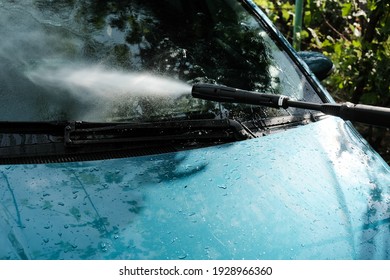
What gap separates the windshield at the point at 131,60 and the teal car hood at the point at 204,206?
0.30 m

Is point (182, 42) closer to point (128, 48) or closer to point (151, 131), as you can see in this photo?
point (128, 48)

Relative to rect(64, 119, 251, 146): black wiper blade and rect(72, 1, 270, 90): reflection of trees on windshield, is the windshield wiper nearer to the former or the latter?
rect(64, 119, 251, 146): black wiper blade

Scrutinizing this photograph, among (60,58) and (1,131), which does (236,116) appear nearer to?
(60,58)

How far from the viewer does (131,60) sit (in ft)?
8.14

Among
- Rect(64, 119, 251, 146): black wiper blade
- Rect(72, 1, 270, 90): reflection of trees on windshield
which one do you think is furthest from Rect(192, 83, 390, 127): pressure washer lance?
Rect(72, 1, 270, 90): reflection of trees on windshield

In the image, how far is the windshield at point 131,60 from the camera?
2.21 m

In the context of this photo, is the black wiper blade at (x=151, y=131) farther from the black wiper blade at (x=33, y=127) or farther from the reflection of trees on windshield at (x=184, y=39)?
the reflection of trees on windshield at (x=184, y=39)

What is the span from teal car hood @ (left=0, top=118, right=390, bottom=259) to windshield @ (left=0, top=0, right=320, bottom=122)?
30 cm

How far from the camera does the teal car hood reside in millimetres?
1646

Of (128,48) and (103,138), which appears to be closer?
(103,138)

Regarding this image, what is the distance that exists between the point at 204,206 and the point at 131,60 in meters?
0.93

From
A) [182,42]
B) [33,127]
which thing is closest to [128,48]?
[182,42]

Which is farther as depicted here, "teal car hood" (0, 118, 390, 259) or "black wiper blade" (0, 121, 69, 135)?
"black wiper blade" (0, 121, 69, 135)

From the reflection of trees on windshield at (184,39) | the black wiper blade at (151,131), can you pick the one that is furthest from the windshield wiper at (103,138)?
the reflection of trees on windshield at (184,39)
